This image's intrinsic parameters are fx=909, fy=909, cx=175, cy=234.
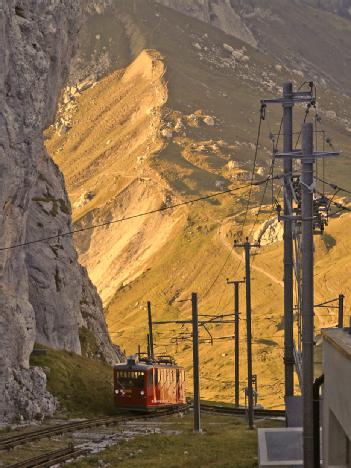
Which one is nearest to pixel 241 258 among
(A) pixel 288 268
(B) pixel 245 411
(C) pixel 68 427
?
(B) pixel 245 411

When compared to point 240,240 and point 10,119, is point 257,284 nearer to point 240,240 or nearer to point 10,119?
point 240,240

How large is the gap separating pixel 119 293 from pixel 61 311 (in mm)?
84043

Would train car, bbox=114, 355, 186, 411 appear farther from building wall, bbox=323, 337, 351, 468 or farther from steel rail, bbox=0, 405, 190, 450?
building wall, bbox=323, 337, 351, 468

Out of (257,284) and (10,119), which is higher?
(10,119)

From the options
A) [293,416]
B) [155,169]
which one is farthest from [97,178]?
[293,416]

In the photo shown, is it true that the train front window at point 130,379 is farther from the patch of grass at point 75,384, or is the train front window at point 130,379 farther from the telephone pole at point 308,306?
the telephone pole at point 308,306

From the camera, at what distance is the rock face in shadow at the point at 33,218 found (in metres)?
54.2

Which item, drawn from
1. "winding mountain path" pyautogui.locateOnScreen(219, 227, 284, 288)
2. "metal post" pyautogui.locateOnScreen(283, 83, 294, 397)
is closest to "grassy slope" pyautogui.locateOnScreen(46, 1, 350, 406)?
"winding mountain path" pyautogui.locateOnScreen(219, 227, 284, 288)

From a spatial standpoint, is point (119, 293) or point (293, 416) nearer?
point (293, 416)

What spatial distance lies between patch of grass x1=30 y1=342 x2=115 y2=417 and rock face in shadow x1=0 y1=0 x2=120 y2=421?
7.70 feet

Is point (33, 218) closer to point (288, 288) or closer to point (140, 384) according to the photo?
point (140, 384)

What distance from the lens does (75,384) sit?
199 feet

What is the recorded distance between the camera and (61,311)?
224ft

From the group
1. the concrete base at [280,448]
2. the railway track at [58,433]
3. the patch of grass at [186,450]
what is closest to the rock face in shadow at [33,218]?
the railway track at [58,433]
